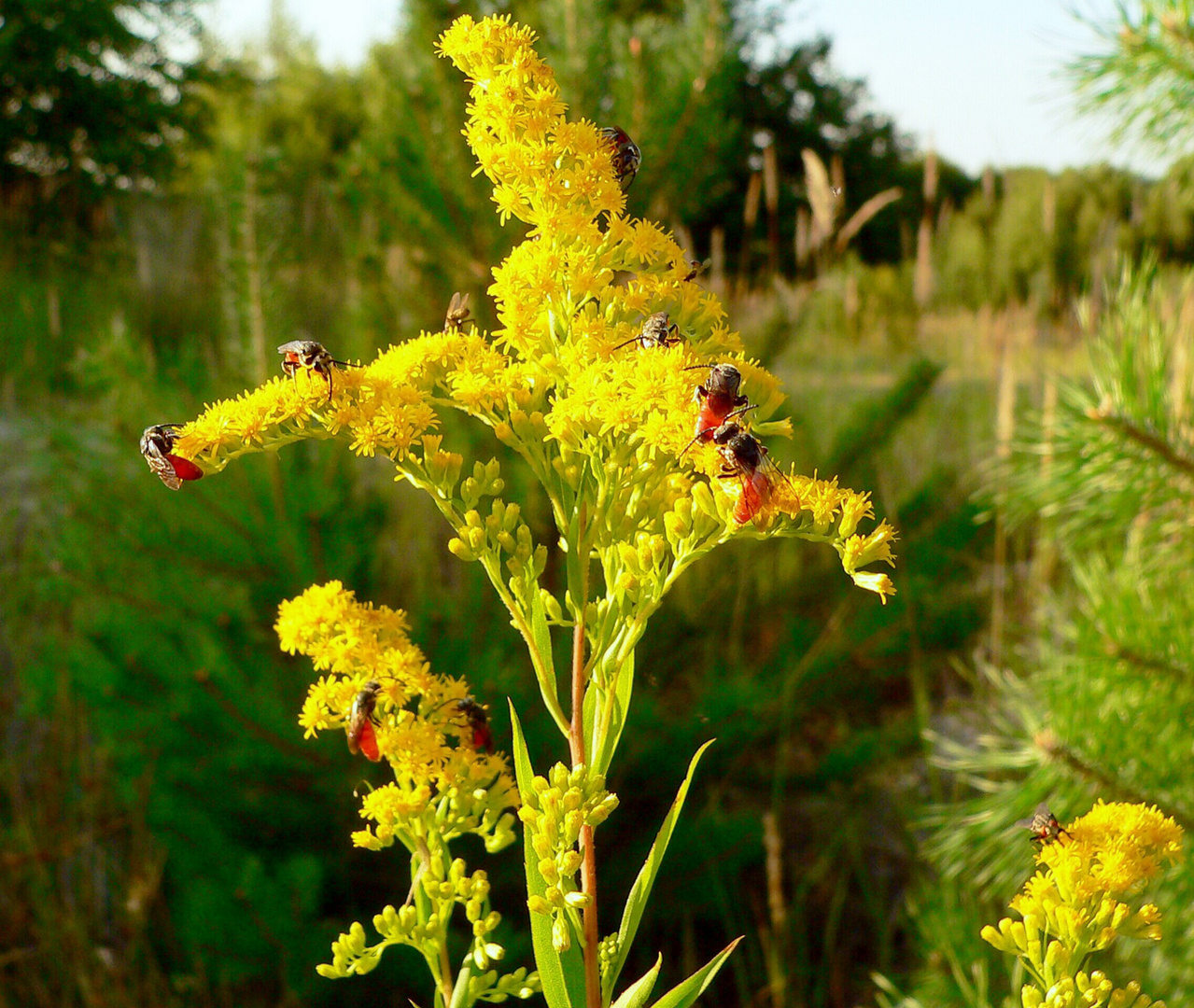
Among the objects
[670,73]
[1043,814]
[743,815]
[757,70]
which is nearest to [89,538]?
[743,815]

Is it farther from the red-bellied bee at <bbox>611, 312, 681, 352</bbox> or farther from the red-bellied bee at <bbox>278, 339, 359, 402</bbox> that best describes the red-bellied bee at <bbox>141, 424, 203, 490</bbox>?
the red-bellied bee at <bbox>611, 312, 681, 352</bbox>

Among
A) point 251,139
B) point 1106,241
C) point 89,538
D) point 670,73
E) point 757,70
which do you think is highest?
point 757,70

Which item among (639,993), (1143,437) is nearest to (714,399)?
(639,993)

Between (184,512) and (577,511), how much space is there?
1.80m

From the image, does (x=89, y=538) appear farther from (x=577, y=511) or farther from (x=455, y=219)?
(x=577, y=511)

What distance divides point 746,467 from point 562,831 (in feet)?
0.85

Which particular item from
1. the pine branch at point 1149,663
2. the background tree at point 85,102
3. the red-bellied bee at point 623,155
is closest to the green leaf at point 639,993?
the red-bellied bee at point 623,155

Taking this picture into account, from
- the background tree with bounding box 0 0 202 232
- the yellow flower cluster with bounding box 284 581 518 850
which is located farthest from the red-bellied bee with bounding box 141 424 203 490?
the background tree with bounding box 0 0 202 232

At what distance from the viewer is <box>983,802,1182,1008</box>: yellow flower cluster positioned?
62 centimetres

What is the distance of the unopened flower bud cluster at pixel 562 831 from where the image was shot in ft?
2.02

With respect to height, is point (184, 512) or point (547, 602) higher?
point (547, 602)

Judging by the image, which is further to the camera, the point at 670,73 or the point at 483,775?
the point at 670,73

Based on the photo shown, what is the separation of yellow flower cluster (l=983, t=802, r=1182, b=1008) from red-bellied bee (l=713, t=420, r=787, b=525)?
0.29 metres

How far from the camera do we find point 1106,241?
12.3 ft
